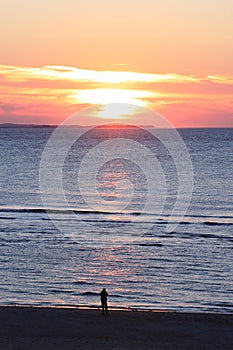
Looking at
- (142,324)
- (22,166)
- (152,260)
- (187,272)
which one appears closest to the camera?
(142,324)

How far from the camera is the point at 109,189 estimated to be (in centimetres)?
8888

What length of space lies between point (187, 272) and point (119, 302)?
668cm

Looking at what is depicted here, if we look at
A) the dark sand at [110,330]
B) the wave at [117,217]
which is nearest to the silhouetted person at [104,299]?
the dark sand at [110,330]

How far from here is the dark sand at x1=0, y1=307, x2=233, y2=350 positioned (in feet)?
82.8

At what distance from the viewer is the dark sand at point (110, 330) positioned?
2525 cm

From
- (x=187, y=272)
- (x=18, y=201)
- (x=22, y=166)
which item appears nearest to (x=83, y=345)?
(x=187, y=272)

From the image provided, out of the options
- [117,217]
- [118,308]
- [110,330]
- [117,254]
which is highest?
[117,217]

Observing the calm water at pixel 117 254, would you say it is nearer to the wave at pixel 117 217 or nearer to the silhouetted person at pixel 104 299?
the wave at pixel 117 217

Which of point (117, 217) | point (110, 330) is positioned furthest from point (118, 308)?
point (117, 217)

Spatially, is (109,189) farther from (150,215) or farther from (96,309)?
(96,309)

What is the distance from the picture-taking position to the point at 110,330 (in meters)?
27.3

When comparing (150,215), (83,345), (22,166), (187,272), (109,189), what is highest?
(22,166)

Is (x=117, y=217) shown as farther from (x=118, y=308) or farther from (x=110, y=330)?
(x=110, y=330)

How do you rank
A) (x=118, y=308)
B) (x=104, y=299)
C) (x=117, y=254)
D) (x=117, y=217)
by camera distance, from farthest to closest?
1. (x=117, y=217)
2. (x=117, y=254)
3. (x=118, y=308)
4. (x=104, y=299)
